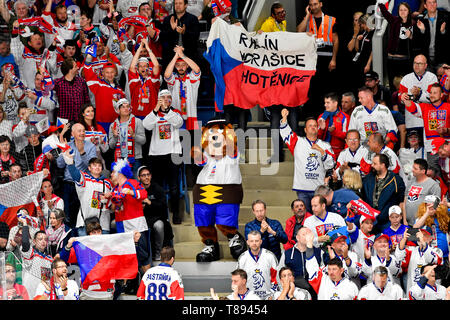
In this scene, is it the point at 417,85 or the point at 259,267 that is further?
the point at 417,85

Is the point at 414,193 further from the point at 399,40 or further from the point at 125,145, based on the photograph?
the point at 125,145

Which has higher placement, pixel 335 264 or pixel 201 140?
pixel 201 140

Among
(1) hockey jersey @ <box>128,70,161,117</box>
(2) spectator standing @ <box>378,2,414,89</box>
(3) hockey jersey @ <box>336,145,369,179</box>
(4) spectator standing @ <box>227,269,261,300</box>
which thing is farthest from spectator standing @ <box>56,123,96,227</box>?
(2) spectator standing @ <box>378,2,414,89</box>

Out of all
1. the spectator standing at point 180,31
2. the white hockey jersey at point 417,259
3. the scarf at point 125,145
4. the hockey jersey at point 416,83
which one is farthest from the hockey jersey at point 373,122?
the scarf at point 125,145

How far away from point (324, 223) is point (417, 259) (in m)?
1.23

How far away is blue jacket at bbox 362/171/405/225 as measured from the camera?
13.8 meters

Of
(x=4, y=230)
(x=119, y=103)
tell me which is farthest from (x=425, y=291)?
(x=4, y=230)

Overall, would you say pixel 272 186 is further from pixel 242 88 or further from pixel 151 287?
pixel 151 287

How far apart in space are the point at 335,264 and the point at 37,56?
245 inches

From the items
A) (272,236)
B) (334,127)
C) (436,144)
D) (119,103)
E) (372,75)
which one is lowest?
(272,236)

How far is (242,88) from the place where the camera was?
16047 mm

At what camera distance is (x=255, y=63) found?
16109 mm

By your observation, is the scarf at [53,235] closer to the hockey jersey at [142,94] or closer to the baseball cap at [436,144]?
the hockey jersey at [142,94]
